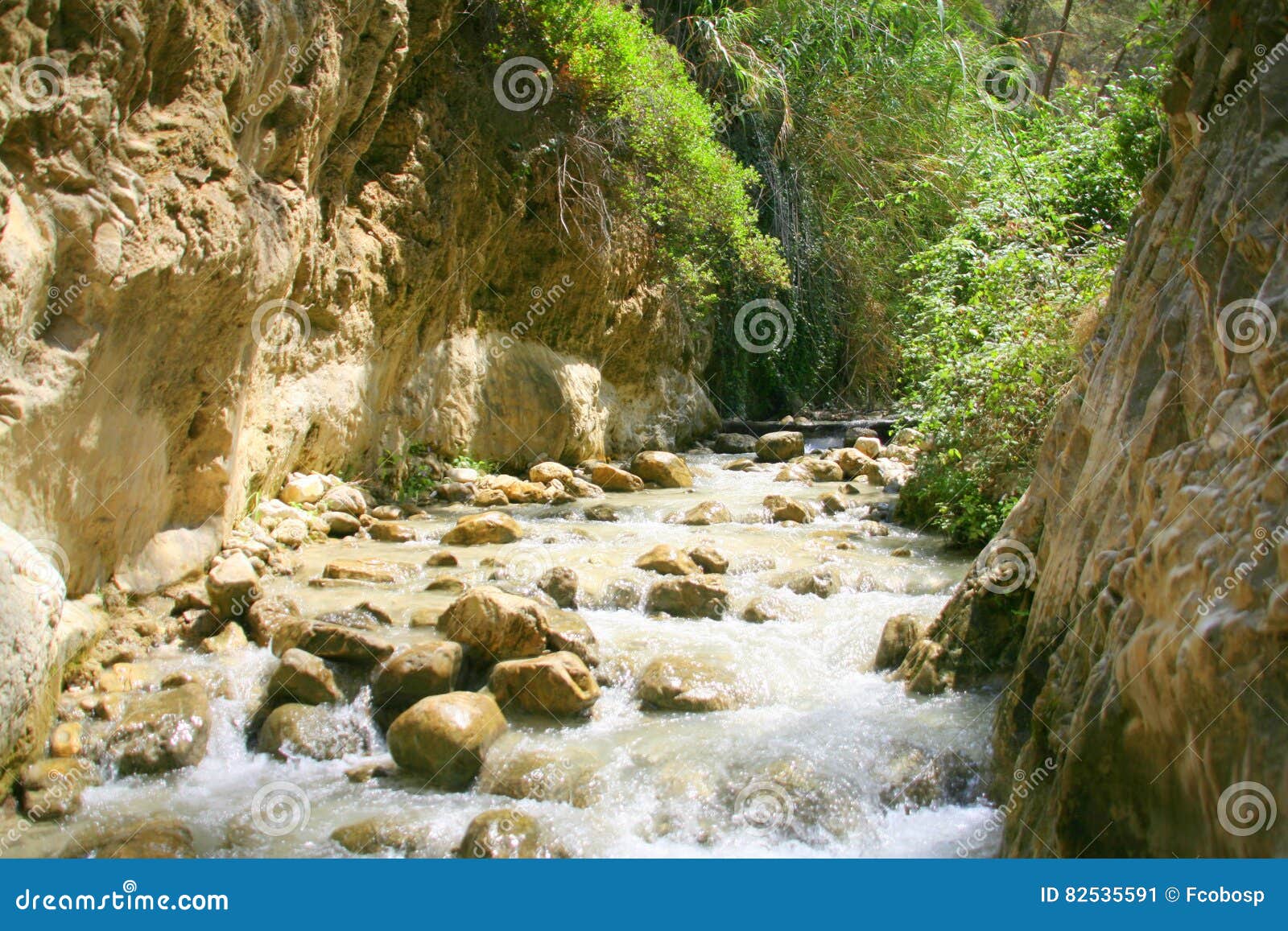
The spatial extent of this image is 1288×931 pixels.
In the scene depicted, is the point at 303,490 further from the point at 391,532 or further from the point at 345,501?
the point at 391,532

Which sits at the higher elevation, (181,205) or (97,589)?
(181,205)

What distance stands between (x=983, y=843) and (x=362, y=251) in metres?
6.87

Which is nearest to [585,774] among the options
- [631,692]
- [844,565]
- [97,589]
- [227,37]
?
[631,692]

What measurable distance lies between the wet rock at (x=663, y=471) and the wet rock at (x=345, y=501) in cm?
361

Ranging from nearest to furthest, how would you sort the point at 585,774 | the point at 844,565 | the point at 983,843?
the point at 983,843
the point at 585,774
the point at 844,565

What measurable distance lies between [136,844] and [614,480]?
7.59m

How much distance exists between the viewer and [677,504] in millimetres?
9789

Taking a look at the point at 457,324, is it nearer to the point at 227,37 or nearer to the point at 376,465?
the point at 376,465

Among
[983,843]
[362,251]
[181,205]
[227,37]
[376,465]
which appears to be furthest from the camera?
[376,465]

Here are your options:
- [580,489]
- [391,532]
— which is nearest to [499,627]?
[391,532]

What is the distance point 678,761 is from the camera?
4.53m

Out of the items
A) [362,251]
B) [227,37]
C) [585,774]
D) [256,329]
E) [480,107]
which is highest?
[480,107]

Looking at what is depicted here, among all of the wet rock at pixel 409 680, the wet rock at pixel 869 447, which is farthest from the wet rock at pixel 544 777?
the wet rock at pixel 869 447

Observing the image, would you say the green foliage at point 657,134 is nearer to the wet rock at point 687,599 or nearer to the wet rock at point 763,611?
the wet rock at point 687,599
